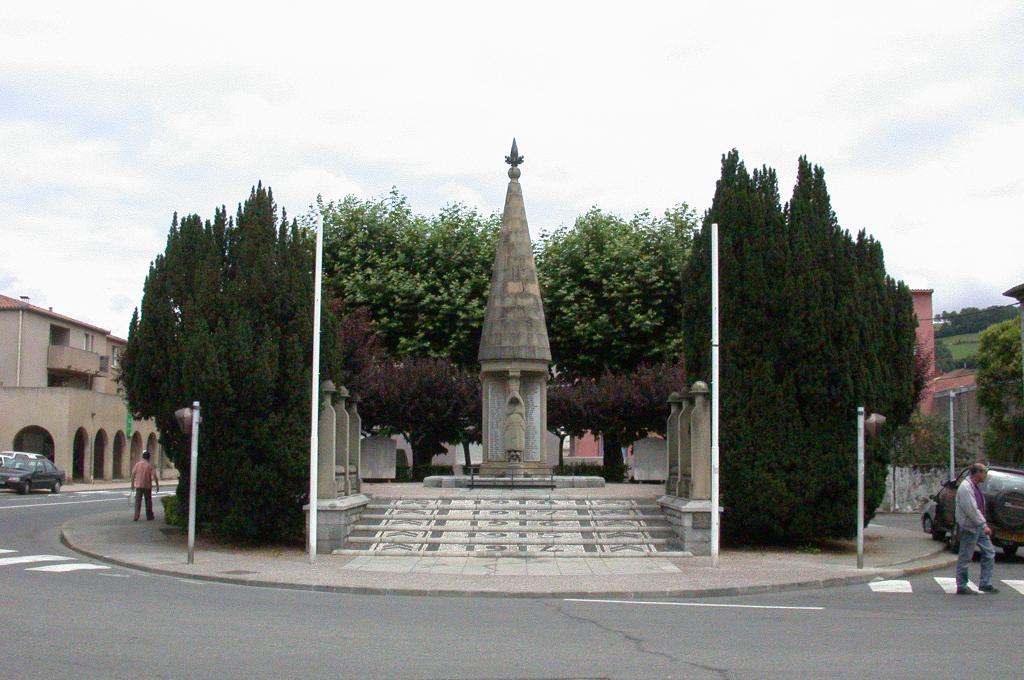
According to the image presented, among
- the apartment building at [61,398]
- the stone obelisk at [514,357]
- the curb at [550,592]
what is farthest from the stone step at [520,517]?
the apartment building at [61,398]

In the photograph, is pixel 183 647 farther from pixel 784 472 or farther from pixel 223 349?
pixel 784 472

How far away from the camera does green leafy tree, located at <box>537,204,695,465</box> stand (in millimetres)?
36562

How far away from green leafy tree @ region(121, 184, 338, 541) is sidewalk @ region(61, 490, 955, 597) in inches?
38.7

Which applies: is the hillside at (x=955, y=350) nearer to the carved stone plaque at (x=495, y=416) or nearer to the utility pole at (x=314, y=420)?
the carved stone plaque at (x=495, y=416)

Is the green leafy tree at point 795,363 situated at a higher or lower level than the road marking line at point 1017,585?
higher

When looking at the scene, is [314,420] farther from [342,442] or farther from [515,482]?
[515,482]

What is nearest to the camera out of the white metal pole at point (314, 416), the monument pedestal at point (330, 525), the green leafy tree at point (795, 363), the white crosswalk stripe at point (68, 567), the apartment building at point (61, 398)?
the white crosswalk stripe at point (68, 567)

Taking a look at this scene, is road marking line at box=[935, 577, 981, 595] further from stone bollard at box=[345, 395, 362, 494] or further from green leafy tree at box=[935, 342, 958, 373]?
green leafy tree at box=[935, 342, 958, 373]

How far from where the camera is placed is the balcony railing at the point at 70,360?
55756 millimetres

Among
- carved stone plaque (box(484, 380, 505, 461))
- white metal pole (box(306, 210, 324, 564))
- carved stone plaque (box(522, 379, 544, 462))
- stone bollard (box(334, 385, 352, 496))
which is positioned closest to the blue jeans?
white metal pole (box(306, 210, 324, 564))

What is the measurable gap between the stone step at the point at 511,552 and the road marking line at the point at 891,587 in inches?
146

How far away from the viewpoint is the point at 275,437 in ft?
62.3

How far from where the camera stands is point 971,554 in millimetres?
14000

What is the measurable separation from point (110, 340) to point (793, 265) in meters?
53.6
